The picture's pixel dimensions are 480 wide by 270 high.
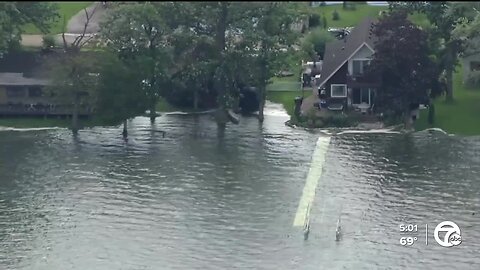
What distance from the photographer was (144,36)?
71.8 m

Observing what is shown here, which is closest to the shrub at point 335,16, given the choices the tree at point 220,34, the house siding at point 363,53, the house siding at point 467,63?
the house siding at point 467,63

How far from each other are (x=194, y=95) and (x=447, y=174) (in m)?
22.0

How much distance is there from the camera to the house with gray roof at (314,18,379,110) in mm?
72750

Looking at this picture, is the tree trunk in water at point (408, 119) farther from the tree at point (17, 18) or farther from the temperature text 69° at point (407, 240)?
the tree at point (17, 18)

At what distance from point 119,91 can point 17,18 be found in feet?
43.6

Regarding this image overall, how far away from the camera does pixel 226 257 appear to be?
45438mm

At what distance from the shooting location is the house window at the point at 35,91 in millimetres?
74562

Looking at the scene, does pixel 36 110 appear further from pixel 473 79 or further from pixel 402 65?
pixel 473 79

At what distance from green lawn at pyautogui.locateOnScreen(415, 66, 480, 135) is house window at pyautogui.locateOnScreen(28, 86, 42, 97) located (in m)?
24.5

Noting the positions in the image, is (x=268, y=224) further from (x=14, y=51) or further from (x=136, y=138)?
(x=14, y=51)

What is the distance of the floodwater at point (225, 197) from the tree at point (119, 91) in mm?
1586

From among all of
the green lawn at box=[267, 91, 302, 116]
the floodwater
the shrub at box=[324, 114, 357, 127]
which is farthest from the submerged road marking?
the green lawn at box=[267, 91, 302, 116]

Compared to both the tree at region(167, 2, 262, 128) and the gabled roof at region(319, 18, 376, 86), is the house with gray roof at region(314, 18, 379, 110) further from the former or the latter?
Result: the tree at region(167, 2, 262, 128)
